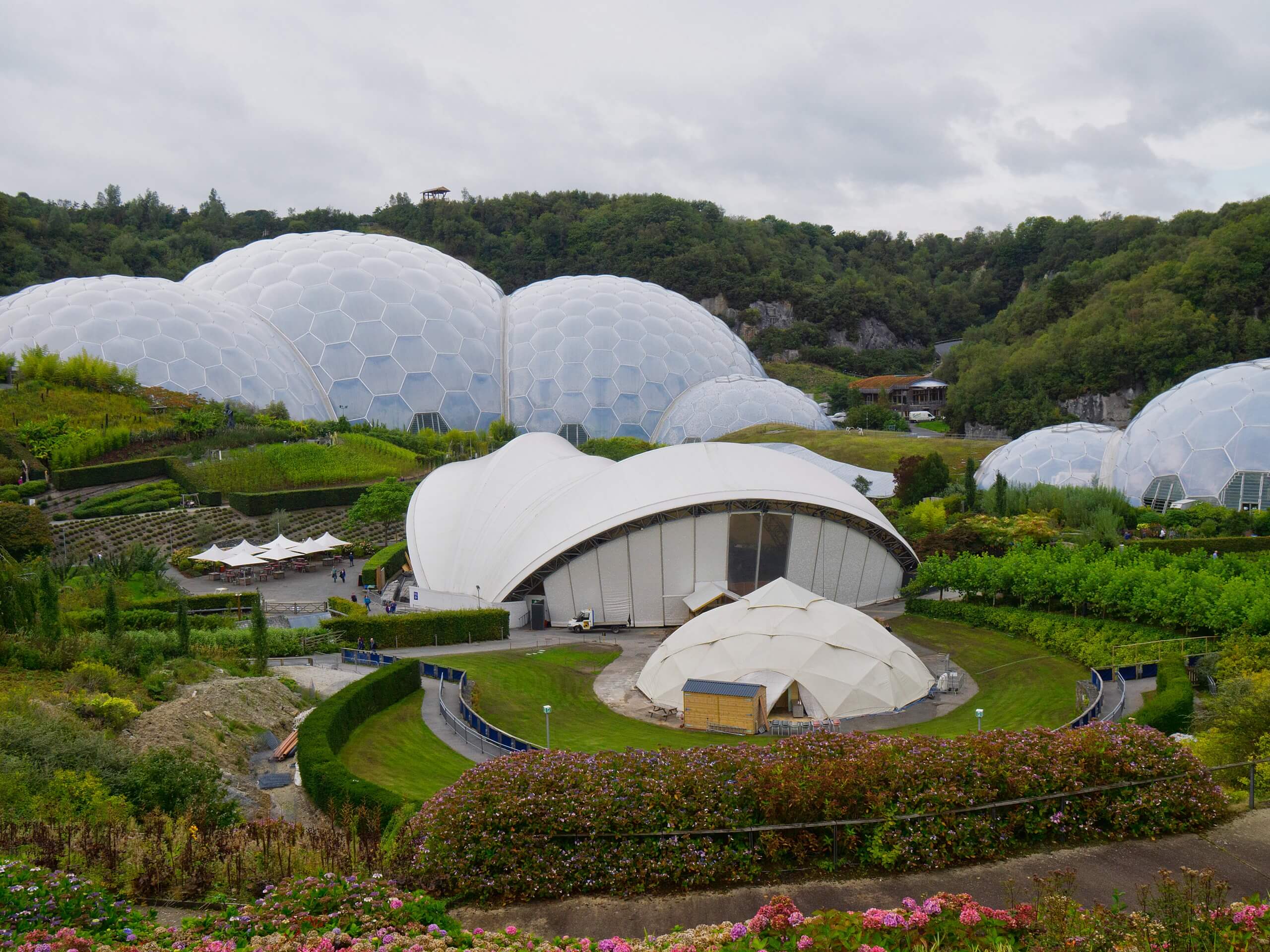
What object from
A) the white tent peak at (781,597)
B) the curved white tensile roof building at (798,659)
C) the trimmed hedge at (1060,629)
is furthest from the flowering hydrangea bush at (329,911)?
the trimmed hedge at (1060,629)

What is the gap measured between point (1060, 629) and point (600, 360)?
41.2 meters

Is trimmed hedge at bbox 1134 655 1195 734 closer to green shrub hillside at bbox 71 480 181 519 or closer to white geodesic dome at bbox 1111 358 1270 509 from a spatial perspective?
white geodesic dome at bbox 1111 358 1270 509

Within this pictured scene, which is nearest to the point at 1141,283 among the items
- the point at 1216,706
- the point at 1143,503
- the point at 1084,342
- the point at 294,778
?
the point at 1084,342

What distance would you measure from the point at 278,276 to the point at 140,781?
177 ft

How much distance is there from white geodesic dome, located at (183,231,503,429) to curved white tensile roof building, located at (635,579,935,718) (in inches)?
1549

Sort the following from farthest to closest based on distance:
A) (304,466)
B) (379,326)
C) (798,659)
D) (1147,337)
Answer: (1147,337) → (379,326) → (304,466) → (798,659)

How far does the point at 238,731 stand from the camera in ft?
54.6

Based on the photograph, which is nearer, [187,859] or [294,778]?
[187,859]

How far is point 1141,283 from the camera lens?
2694 inches

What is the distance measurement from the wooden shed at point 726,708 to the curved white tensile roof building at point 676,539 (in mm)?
10015

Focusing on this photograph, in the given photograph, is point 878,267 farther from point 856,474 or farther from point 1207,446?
point 1207,446

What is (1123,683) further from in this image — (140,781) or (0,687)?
(0,687)

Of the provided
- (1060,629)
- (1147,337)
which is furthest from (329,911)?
(1147,337)

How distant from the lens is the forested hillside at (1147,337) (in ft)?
205
